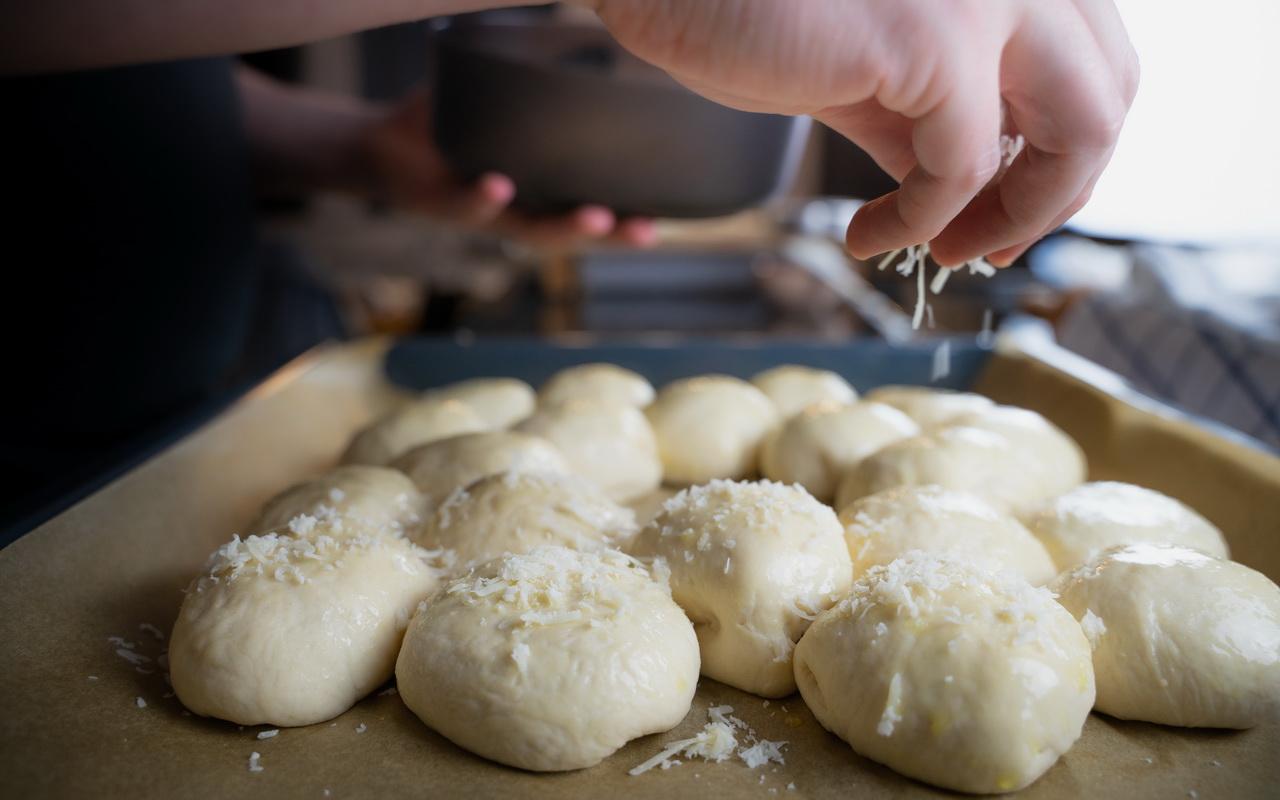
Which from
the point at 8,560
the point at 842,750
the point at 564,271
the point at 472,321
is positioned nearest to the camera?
the point at 842,750

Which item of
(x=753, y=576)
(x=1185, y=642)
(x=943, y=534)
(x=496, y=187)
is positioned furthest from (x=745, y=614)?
(x=496, y=187)

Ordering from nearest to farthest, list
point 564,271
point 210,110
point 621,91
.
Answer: point 621,91
point 210,110
point 564,271

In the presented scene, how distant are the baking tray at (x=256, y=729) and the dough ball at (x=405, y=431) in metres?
0.14

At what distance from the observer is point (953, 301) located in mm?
2828

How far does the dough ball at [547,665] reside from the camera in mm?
765

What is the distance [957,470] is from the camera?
1203 mm

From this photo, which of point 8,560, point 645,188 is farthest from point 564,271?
point 8,560

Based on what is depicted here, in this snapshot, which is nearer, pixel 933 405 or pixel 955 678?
pixel 955 678

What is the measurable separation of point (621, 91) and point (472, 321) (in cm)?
159

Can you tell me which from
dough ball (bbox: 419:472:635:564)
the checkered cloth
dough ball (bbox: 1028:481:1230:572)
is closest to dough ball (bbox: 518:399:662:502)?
dough ball (bbox: 419:472:635:564)

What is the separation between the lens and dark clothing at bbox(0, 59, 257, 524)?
58.6 inches

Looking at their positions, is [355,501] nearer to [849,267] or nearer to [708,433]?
[708,433]

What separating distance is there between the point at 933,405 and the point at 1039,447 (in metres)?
0.25

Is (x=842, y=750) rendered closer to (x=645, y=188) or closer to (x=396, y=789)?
(x=396, y=789)
